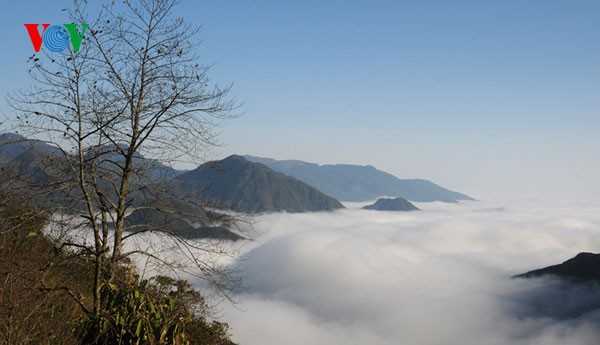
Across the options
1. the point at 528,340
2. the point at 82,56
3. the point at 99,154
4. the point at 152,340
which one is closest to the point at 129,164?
the point at 99,154

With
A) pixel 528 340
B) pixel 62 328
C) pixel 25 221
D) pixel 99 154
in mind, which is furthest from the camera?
pixel 528 340

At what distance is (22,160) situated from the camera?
805 cm

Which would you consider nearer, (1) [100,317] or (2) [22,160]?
(1) [100,317]

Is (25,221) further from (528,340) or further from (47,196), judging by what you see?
(528,340)

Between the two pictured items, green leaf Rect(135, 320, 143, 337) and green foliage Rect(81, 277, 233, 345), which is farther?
green foliage Rect(81, 277, 233, 345)

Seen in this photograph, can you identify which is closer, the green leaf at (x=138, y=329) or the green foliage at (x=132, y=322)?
the green leaf at (x=138, y=329)

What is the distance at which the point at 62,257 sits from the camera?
26.3 ft

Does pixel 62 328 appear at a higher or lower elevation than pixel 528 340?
higher

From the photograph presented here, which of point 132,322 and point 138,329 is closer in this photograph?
point 138,329

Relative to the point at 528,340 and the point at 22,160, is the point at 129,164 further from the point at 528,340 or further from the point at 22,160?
the point at 528,340

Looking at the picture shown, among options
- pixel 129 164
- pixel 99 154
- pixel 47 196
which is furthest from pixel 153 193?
pixel 47 196

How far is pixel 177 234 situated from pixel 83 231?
5.59ft

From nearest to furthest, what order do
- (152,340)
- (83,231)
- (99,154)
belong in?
(152,340) → (99,154) → (83,231)

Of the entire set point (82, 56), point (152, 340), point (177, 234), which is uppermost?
point (82, 56)
